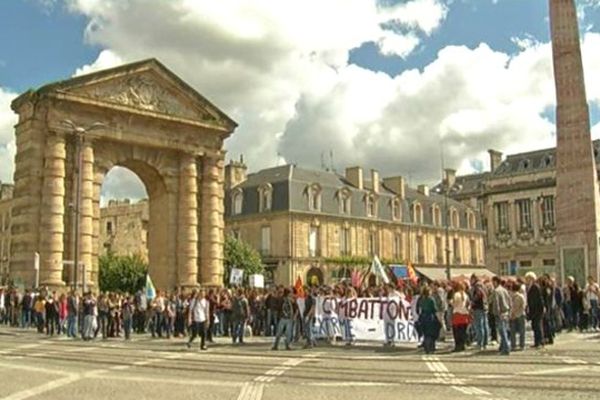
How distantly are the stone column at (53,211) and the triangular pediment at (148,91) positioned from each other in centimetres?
269

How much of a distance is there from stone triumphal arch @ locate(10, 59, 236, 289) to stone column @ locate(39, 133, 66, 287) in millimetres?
44

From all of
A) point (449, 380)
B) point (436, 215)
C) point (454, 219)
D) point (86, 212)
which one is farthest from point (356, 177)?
point (449, 380)

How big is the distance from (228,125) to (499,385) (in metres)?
28.7

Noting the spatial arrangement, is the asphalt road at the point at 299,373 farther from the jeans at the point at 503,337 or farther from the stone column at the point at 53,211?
the stone column at the point at 53,211

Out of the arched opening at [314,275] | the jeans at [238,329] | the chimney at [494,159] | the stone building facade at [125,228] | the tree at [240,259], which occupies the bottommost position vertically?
the jeans at [238,329]

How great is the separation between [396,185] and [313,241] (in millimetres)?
14599

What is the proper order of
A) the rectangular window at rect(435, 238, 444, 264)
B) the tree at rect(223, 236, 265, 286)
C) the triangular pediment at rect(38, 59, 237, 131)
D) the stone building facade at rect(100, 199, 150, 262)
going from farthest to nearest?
the stone building facade at rect(100, 199, 150, 262)
the rectangular window at rect(435, 238, 444, 264)
the tree at rect(223, 236, 265, 286)
the triangular pediment at rect(38, 59, 237, 131)

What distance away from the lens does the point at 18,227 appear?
32938 mm

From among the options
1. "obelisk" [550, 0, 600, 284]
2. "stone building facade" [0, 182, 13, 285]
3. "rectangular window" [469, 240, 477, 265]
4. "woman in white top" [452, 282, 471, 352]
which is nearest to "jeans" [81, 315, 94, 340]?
"woman in white top" [452, 282, 471, 352]

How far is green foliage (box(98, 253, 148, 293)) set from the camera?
2339 inches

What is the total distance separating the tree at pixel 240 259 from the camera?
5609cm

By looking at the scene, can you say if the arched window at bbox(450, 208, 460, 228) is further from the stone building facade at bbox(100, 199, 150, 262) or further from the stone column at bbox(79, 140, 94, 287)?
the stone column at bbox(79, 140, 94, 287)

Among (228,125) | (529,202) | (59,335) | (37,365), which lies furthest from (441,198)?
(37,365)

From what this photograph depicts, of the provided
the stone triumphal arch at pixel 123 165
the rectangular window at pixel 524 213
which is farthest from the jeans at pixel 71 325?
the rectangular window at pixel 524 213
